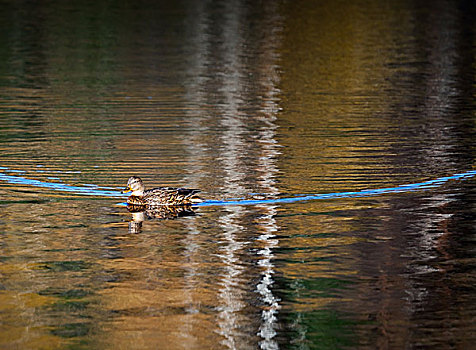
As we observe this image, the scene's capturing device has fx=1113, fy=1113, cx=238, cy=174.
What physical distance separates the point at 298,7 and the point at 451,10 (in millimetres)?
9188

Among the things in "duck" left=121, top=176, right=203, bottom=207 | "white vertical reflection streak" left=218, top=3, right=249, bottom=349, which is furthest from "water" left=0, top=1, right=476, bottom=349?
"duck" left=121, top=176, right=203, bottom=207

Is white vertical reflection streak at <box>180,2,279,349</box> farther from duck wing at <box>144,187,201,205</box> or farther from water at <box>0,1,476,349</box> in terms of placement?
duck wing at <box>144,187,201,205</box>

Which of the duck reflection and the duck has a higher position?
the duck

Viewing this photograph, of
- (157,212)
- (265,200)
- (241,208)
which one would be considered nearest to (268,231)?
(241,208)

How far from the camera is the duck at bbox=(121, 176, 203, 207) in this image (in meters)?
14.2

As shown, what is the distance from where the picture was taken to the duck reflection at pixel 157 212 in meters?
13.9

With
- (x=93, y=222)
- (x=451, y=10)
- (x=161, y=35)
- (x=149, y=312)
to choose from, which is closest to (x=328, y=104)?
(x=93, y=222)

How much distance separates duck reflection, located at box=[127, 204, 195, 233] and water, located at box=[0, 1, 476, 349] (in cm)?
4

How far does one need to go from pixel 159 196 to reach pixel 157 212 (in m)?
0.21

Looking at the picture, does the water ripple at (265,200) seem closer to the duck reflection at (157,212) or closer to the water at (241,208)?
the water at (241,208)

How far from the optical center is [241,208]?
1412 cm

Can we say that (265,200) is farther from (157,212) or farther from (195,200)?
(157,212)

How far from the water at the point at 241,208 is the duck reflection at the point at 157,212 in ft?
0.14

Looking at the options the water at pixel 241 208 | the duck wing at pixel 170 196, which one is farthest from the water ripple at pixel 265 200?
the duck wing at pixel 170 196
